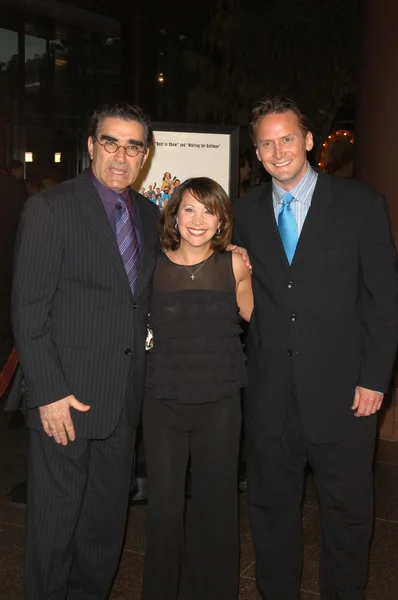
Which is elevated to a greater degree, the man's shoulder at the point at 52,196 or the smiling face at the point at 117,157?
the smiling face at the point at 117,157

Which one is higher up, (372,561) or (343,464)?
(343,464)

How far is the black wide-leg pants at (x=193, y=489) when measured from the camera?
292cm

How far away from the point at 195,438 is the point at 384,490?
7.24 ft

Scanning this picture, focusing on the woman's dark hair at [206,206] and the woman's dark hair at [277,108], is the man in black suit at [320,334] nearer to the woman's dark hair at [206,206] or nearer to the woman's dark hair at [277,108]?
the woman's dark hair at [277,108]

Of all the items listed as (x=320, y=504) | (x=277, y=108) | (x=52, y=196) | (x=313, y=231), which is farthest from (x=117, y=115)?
(x=320, y=504)

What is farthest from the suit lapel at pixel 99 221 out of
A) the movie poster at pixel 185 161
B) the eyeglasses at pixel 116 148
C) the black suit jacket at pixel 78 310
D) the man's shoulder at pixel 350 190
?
the movie poster at pixel 185 161

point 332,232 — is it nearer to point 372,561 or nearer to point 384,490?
point 372,561

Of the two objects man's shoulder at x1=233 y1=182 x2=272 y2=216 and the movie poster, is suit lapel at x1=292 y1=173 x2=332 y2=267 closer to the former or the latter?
man's shoulder at x1=233 y1=182 x2=272 y2=216

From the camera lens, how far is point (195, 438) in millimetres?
2965

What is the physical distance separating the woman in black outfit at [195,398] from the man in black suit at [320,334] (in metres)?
0.15

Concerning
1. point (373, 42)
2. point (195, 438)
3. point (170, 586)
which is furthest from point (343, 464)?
point (373, 42)

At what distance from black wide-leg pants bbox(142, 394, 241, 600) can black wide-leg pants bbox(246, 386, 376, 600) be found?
0.22 metres

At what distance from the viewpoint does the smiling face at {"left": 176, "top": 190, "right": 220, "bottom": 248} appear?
2.95 metres

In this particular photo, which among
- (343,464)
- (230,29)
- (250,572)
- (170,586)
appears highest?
(230,29)
